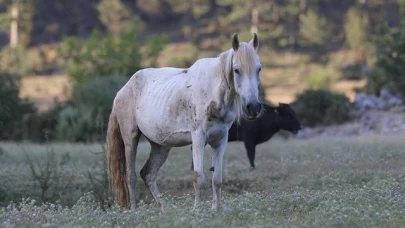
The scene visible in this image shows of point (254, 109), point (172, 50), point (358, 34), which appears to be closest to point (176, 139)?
→ point (254, 109)

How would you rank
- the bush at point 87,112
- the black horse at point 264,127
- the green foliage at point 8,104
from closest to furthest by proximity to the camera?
1. the black horse at point 264,127
2. the green foliage at point 8,104
3. the bush at point 87,112

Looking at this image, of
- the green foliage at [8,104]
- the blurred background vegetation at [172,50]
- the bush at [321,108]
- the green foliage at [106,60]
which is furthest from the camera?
the green foliage at [106,60]

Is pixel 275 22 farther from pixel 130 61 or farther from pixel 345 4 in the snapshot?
pixel 130 61

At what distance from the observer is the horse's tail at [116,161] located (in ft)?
31.5

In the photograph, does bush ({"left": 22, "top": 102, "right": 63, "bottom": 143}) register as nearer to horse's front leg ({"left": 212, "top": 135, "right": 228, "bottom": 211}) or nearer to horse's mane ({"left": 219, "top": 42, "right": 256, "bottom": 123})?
horse's front leg ({"left": 212, "top": 135, "right": 228, "bottom": 211})

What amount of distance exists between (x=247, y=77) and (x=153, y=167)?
275 centimetres

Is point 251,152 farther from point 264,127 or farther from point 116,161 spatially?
point 116,161

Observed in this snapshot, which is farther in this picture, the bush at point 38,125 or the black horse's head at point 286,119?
the bush at point 38,125

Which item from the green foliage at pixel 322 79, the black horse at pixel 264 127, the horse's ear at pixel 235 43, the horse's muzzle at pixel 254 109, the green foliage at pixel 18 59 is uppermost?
the horse's ear at pixel 235 43

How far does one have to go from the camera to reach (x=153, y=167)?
31.0ft

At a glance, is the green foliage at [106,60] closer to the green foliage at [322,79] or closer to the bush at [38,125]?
the bush at [38,125]

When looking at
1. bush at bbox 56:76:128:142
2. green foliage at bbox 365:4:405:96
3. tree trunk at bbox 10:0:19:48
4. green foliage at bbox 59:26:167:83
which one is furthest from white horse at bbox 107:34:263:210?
tree trunk at bbox 10:0:19:48

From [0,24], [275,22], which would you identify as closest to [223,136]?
[0,24]

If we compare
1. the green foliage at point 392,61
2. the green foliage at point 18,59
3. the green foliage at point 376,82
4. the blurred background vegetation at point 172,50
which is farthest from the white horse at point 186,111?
the green foliage at point 18,59
